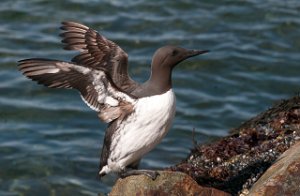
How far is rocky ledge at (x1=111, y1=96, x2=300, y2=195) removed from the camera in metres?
6.30

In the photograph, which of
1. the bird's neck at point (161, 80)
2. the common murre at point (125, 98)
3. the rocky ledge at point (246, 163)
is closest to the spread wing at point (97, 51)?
the common murre at point (125, 98)

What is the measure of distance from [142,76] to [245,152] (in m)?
5.65

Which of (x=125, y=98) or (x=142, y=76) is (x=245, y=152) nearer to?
(x=125, y=98)

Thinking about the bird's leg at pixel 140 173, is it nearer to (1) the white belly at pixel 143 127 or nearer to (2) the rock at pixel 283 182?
(1) the white belly at pixel 143 127

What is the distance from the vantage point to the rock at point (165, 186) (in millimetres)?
6598

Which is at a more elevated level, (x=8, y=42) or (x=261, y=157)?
(x=261, y=157)

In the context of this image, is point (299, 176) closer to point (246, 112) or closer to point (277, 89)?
point (246, 112)

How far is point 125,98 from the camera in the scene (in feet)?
24.0

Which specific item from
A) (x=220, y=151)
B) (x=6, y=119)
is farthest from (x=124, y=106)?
(x=6, y=119)

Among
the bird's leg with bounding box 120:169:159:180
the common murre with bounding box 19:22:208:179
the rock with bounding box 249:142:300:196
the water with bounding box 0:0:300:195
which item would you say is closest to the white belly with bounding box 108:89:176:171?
the common murre with bounding box 19:22:208:179

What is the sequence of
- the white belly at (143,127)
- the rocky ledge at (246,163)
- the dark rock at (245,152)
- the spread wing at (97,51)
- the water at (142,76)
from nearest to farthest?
the rocky ledge at (246,163)
the white belly at (143,127)
the dark rock at (245,152)
the spread wing at (97,51)
the water at (142,76)

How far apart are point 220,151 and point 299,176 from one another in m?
2.17

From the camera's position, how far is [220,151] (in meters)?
8.28

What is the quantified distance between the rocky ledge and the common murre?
47 centimetres
